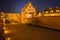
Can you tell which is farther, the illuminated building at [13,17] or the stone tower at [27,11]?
the stone tower at [27,11]

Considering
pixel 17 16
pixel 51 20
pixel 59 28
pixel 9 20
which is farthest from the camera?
pixel 17 16

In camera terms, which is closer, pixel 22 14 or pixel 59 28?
pixel 59 28

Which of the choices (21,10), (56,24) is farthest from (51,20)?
(21,10)

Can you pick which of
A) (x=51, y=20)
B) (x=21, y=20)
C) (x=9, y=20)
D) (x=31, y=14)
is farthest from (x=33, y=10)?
(x=51, y=20)

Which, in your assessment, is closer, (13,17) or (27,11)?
(13,17)

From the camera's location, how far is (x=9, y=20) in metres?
45.2

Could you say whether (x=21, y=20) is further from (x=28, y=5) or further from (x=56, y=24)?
(x=56, y=24)

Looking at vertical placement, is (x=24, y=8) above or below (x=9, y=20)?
above

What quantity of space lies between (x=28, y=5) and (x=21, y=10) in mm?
2604

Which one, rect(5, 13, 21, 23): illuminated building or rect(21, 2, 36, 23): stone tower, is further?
rect(21, 2, 36, 23): stone tower

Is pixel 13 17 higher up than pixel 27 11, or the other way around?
pixel 27 11

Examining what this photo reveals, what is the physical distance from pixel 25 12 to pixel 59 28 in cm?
2935

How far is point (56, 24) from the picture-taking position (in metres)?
21.1

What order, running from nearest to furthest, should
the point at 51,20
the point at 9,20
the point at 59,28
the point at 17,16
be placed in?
the point at 59,28, the point at 51,20, the point at 9,20, the point at 17,16
